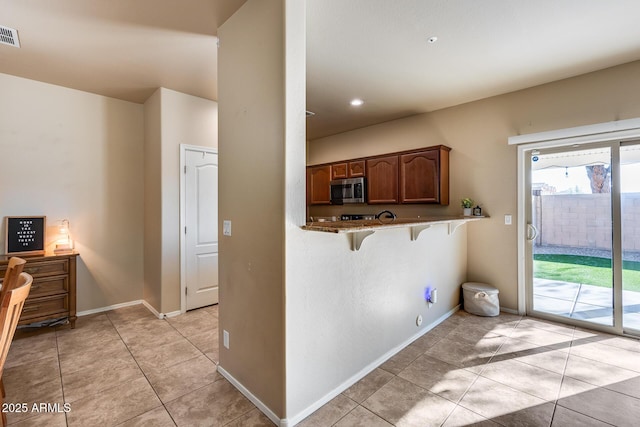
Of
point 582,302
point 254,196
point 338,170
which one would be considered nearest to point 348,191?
point 338,170

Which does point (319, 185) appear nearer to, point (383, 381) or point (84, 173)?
point (84, 173)

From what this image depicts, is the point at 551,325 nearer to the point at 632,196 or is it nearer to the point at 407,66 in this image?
the point at 632,196

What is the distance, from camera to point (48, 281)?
3.02m

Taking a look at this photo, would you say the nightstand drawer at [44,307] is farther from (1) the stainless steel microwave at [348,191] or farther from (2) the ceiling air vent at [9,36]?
(1) the stainless steel microwave at [348,191]

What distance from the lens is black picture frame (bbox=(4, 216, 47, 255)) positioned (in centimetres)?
308

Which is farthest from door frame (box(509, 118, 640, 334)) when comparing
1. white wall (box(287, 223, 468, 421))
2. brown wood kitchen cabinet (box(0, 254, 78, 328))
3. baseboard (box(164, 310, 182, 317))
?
brown wood kitchen cabinet (box(0, 254, 78, 328))

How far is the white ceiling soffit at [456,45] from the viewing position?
2.08 meters

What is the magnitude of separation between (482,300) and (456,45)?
2.80 meters

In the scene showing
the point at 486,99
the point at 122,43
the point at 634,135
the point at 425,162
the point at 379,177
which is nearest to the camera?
the point at 122,43

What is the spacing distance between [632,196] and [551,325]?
157cm

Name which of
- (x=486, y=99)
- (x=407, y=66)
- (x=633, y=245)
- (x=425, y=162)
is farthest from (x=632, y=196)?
(x=407, y=66)

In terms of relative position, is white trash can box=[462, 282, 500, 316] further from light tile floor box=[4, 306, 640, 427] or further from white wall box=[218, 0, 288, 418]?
white wall box=[218, 0, 288, 418]

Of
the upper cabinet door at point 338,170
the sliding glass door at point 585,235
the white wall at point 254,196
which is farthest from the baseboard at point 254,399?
the upper cabinet door at point 338,170

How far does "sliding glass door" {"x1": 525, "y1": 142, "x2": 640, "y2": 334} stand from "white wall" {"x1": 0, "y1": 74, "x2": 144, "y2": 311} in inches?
201
